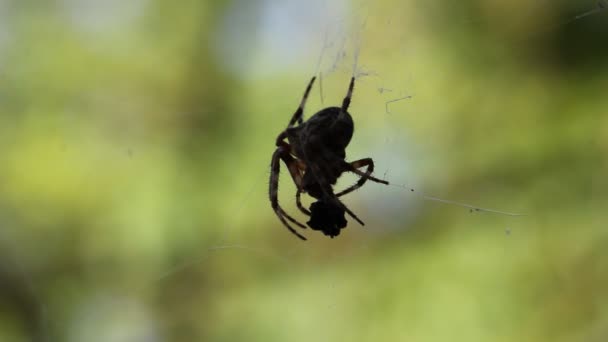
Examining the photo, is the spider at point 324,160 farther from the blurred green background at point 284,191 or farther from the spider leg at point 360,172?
the blurred green background at point 284,191

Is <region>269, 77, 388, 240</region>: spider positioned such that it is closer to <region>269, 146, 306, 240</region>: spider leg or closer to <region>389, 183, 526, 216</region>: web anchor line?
<region>269, 146, 306, 240</region>: spider leg

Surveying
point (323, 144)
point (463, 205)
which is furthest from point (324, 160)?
point (463, 205)

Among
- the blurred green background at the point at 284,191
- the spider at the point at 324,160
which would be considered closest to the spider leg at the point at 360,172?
the spider at the point at 324,160

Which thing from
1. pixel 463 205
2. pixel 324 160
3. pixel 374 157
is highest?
pixel 324 160

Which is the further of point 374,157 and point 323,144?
point 374,157

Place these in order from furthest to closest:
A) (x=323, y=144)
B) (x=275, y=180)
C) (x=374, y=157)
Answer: (x=374, y=157)
(x=275, y=180)
(x=323, y=144)

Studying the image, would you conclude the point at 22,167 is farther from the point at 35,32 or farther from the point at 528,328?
the point at 528,328

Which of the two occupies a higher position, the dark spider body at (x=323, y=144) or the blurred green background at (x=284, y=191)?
the dark spider body at (x=323, y=144)

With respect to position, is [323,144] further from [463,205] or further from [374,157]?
[463,205]

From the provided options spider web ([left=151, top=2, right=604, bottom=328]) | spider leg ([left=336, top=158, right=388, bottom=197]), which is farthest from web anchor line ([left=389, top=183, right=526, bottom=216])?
spider leg ([left=336, top=158, right=388, bottom=197])
